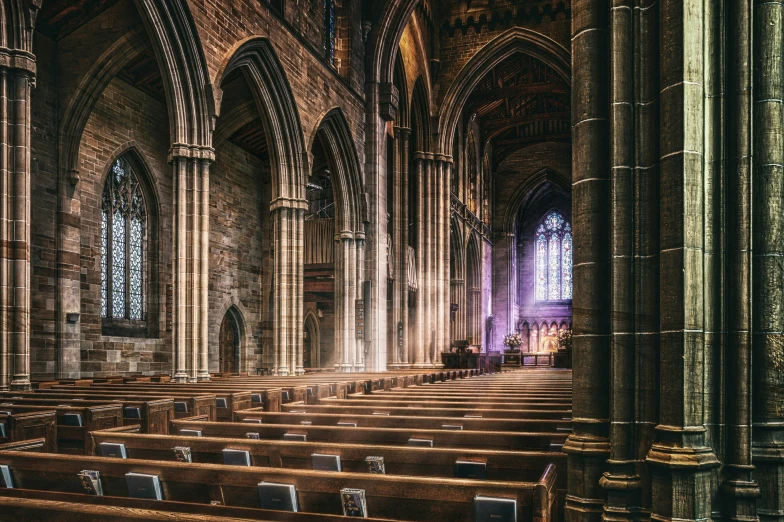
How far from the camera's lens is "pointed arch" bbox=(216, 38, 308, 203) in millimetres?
16009

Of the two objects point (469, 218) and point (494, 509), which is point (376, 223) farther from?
point (494, 509)

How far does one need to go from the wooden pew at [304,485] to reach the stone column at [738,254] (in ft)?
3.12

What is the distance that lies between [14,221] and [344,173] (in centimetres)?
1101

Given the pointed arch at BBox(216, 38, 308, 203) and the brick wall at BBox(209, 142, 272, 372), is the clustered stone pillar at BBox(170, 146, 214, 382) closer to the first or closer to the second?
the pointed arch at BBox(216, 38, 308, 203)

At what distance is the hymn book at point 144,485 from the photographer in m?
3.85

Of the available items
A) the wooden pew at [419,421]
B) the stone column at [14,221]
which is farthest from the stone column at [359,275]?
the wooden pew at [419,421]

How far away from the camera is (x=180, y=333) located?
13.6 meters

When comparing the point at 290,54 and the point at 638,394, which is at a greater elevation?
the point at 290,54

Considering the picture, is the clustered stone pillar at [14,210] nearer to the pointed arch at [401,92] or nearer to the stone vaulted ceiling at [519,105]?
the pointed arch at [401,92]

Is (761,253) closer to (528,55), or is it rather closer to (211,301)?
(211,301)

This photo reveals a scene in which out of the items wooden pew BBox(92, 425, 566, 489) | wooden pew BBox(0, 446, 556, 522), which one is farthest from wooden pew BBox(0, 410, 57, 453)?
wooden pew BBox(0, 446, 556, 522)

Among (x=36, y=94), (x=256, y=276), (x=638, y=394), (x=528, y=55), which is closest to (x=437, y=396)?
(x=638, y=394)

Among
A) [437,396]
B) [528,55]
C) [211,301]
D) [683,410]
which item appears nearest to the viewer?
[683,410]

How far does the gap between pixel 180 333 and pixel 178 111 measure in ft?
14.3
